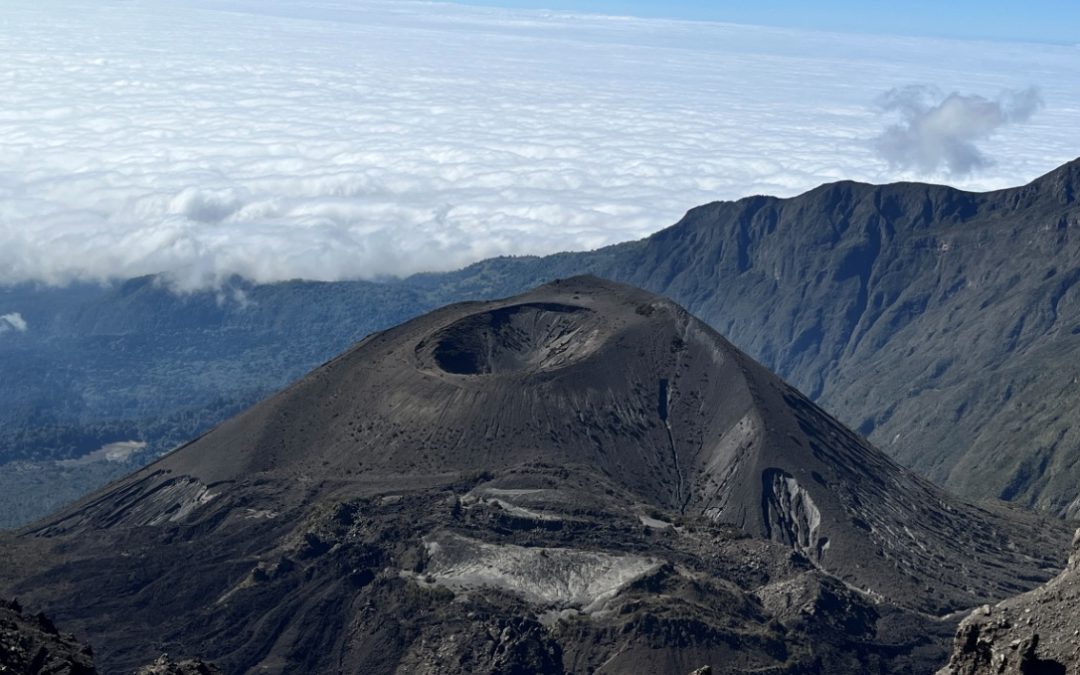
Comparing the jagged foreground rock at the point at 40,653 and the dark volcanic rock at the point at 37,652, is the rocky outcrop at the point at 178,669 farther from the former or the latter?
the dark volcanic rock at the point at 37,652

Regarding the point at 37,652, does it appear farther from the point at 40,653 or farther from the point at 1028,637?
the point at 1028,637


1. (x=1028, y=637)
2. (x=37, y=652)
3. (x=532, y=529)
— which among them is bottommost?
(x=532, y=529)

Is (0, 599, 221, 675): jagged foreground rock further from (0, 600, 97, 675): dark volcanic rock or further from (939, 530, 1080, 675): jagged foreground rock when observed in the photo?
(939, 530, 1080, 675): jagged foreground rock

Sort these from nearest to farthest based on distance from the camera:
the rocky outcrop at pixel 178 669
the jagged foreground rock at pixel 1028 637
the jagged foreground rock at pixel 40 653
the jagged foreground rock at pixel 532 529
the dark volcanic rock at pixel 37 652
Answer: the jagged foreground rock at pixel 1028 637 < the dark volcanic rock at pixel 37 652 < the jagged foreground rock at pixel 40 653 < the rocky outcrop at pixel 178 669 < the jagged foreground rock at pixel 532 529

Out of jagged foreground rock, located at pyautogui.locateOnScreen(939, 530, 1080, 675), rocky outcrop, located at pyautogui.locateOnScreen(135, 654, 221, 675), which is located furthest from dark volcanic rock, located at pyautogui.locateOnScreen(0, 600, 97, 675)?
jagged foreground rock, located at pyautogui.locateOnScreen(939, 530, 1080, 675)

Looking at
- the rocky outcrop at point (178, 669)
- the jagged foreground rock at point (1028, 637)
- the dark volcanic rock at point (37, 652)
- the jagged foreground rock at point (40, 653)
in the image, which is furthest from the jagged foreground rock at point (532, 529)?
the jagged foreground rock at point (1028, 637)

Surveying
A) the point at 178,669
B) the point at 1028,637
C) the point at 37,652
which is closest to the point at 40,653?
the point at 37,652

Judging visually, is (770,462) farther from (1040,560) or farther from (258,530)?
(258,530)
